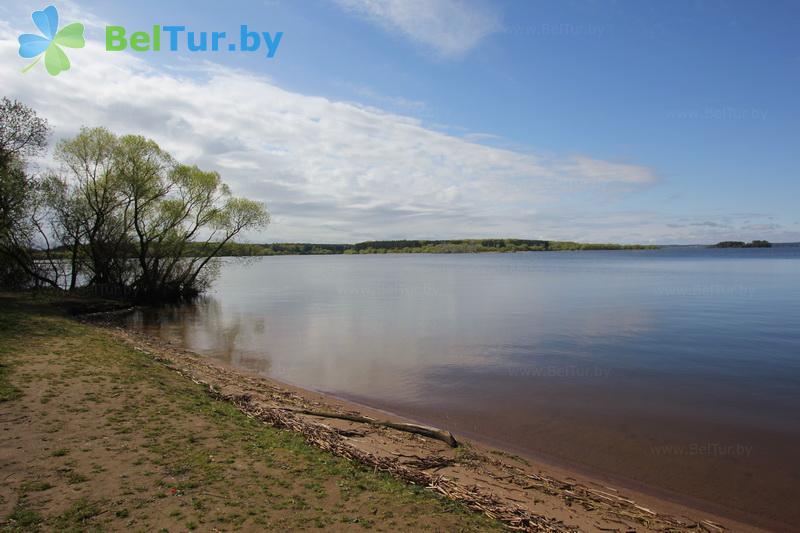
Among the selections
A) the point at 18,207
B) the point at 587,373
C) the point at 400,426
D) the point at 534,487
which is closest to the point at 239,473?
the point at 400,426

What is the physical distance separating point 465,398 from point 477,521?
7179 millimetres

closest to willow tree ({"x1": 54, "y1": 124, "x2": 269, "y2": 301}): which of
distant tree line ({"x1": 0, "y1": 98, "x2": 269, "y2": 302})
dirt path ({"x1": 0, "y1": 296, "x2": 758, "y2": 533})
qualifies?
distant tree line ({"x1": 0, "y1": 98, "x2": 269, "y2": 302})

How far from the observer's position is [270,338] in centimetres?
2275

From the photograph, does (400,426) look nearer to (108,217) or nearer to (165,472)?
(165,472)

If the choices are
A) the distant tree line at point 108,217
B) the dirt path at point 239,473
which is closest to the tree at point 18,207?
the distant tree line at point 108,217

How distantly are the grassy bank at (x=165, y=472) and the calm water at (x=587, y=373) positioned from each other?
4.59 meters

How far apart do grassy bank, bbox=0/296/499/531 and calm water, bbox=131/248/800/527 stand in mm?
4588

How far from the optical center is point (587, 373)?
49.9ft

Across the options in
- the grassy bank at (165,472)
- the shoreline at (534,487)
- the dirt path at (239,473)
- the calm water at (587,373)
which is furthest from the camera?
the calm water at (587,373)

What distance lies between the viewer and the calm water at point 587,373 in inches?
356

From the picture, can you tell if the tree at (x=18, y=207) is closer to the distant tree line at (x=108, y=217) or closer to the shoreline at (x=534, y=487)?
the distant tree line at (x=108, y=217)

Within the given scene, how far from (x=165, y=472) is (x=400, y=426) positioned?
16.3 ft

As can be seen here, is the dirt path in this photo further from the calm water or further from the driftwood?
the calm water

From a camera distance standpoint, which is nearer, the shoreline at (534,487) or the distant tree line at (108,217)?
the shoreline at (534,487)
